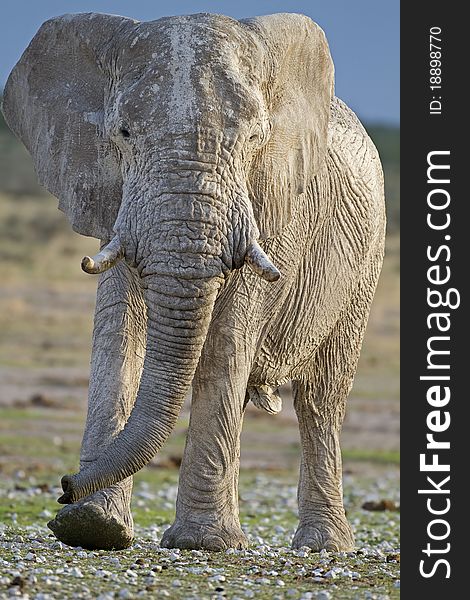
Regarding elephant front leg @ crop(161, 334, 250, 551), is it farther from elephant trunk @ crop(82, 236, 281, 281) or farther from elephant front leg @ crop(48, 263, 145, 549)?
elephant trunk @ crop(82, 236, 281, 281)

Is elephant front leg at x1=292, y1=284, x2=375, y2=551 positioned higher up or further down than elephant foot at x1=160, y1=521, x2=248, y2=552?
higher up

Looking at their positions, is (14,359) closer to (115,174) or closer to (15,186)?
(115,174)

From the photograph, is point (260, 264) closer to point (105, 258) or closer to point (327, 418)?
point (105, 258)

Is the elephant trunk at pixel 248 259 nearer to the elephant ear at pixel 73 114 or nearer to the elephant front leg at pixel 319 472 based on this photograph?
the elephant ear at pixel 73 114

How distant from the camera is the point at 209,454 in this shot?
396 inches

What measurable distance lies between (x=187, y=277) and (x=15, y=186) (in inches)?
2385

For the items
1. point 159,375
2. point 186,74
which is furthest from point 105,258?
point 186,74

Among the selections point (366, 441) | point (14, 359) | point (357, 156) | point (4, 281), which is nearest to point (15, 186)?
point (4, 281)

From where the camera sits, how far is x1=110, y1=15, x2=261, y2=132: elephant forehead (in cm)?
922

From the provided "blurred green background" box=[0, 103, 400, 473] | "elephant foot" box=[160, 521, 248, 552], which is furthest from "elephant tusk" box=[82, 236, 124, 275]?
"blurred green background" box=[0, 103, 400, 473]

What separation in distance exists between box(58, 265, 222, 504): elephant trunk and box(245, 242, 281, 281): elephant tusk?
21cm

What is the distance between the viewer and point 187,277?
29.7ft

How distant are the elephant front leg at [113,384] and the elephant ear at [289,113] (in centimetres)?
94

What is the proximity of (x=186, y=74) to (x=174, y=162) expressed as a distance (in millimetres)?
529
